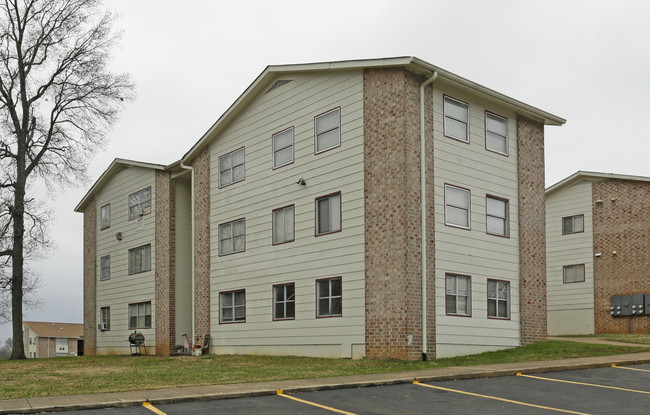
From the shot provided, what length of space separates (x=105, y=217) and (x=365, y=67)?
20820 millimetres

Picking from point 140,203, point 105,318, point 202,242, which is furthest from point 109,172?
point 202,242

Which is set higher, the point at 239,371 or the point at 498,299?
the point at 498,299

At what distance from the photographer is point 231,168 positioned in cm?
2798

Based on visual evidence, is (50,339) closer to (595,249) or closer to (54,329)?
(54,329)

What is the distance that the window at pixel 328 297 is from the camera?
72.0 ft

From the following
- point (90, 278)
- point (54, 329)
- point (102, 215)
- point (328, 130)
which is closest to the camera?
point (328, 130)

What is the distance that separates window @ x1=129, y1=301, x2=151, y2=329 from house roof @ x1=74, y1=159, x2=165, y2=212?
20.6 feet

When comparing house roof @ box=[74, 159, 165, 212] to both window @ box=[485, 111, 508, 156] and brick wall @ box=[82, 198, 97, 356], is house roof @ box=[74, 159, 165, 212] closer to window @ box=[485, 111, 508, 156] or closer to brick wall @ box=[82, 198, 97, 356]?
brick wall @ box=[82, 198, 97, 356]

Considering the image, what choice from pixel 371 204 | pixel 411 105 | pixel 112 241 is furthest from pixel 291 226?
pixel 112 241

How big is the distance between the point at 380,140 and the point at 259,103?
24.0 feet

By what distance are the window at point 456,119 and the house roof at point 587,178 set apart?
48.5 feet

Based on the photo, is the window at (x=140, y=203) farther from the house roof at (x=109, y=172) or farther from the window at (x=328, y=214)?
the window at (x=328, y=214)

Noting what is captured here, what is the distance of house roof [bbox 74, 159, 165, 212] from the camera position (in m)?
32.7

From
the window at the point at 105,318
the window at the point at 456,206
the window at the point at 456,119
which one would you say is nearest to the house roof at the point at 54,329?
the window at the point at 105,318
